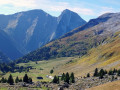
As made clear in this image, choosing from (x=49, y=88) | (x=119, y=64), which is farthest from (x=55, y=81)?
(x=119, y=64)

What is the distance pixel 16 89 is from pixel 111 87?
41.4 meters

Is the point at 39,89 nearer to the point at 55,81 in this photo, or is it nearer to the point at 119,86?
the point at 55,81

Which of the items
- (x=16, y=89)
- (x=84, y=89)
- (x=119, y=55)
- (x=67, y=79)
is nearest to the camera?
(x=84, y=89)

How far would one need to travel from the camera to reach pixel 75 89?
8112cm

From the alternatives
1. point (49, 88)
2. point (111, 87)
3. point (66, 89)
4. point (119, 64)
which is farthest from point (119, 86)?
point (119, 64)

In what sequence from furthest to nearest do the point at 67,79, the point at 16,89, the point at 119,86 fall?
the point at 67,79 → the point at 16,89 → the point at 119,86

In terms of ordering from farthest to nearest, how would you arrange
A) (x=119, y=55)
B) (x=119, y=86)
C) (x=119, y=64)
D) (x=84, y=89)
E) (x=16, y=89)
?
1. (x=119, y=55)
2. (x=119, y=64)
3. (x=16, y=89)
4. (x=84, y=89)
5. (x=119, y=86)

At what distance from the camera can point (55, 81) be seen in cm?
10825

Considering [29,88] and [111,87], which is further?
[29,88]

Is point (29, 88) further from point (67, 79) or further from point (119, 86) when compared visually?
point (119, 86)

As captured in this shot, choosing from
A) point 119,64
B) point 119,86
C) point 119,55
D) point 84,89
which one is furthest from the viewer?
point 119,55

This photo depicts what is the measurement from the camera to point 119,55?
196 metres

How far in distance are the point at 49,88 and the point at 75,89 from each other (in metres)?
13.8

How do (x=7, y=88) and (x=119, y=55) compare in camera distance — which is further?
(x=119, y=55)
